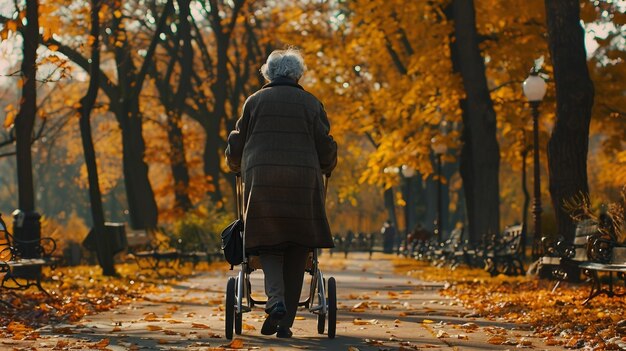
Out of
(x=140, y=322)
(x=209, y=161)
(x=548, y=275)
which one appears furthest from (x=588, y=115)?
(x=209, y=161)

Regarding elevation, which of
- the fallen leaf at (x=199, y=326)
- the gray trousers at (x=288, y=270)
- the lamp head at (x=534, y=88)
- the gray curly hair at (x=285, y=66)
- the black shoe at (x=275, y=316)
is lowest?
the fallen leaf at (x=199, y=326)

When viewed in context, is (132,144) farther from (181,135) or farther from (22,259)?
(22,259)

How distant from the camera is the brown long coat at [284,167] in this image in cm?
979

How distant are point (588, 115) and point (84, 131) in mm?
9389

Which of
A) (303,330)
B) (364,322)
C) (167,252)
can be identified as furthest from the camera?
(167,252)

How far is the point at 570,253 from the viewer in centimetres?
1608

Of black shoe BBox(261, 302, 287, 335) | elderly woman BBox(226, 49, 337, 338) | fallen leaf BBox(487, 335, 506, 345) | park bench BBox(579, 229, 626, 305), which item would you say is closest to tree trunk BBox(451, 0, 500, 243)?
park bench BBox(579, 229, 626, 305)

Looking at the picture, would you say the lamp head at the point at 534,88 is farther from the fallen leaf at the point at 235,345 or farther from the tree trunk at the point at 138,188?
the fallen leaf at the point at 235,345

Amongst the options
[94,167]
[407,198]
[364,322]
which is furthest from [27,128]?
[407,198]

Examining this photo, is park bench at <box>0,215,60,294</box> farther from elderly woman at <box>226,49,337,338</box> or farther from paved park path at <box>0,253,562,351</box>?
elderly woman at <box>226,49,337,338</box>

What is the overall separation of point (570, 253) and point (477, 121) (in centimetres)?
1077

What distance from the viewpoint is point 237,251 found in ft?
32.9

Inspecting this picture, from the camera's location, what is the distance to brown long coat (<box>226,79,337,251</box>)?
9.79 meters

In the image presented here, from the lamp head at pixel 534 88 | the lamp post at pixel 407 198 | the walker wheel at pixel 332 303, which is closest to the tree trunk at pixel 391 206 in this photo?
the lamp post at pixel 407 198
